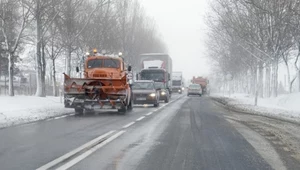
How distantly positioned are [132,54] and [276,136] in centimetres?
5056

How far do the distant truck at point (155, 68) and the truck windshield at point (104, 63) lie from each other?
51.5 ft

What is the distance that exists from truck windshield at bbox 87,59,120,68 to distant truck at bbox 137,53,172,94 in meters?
15.7

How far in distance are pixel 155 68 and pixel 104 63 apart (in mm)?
17883

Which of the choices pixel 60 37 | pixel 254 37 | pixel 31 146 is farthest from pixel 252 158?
pixel 254 37

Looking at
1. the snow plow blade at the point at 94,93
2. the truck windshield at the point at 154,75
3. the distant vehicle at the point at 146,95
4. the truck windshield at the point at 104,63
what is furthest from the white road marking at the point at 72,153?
the truck windshield at the point at 154,75

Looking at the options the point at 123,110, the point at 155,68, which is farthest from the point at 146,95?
the point at 155,68

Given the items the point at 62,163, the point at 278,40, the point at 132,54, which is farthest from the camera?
the point at 132,54

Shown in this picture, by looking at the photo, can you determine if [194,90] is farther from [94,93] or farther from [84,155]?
[84,155]

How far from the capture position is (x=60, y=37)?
34.3m

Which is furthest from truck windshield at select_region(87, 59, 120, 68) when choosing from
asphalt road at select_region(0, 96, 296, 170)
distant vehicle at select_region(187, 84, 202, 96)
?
distant vehicle at select_region(187, 84, 202, 96)

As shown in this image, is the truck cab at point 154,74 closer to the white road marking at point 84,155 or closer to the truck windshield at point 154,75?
the truck windshield at point 154,75

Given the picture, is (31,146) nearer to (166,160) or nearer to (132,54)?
(166,160)

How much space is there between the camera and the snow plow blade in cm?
1816

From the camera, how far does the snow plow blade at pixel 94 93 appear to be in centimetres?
1816
